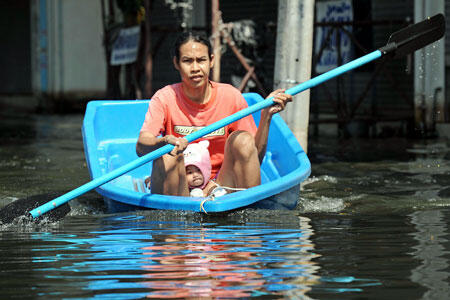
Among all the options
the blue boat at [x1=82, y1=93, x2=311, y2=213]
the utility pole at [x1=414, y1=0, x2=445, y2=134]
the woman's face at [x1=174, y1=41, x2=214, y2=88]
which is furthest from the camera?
the utility pole at [x1=414, y1=0, x2=445, y2=134]

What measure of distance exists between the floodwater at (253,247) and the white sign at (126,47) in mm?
3957

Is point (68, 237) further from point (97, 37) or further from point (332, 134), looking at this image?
point (97, 37)

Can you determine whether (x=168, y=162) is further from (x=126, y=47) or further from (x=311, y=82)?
(x=126, y=47)

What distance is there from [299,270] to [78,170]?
4214mm

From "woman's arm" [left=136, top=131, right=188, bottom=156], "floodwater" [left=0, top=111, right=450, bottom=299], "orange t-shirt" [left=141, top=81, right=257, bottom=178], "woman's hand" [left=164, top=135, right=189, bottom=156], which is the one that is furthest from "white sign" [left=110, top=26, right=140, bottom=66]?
"woman's hand" [left=164, top=135, right=189, bottom=156]

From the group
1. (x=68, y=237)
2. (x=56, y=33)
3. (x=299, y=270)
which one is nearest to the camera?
(x=299, y=270)

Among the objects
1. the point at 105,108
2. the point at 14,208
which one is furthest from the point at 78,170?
the point at 14,208

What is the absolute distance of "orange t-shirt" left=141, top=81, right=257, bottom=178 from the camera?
197 inches

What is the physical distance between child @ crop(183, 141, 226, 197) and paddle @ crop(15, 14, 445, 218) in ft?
1.21

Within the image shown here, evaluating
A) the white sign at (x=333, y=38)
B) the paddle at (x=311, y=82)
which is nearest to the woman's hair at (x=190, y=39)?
the paddle at (x=311, y=82)

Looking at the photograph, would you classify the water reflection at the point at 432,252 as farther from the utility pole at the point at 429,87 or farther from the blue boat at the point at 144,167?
the utility pole at the point at 429,87

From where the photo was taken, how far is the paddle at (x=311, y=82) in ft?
15.5

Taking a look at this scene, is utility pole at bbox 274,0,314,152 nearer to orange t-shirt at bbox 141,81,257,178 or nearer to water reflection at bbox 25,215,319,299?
orange t-shirt at bbox 141,81,257,178

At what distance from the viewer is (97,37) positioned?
14.9m
